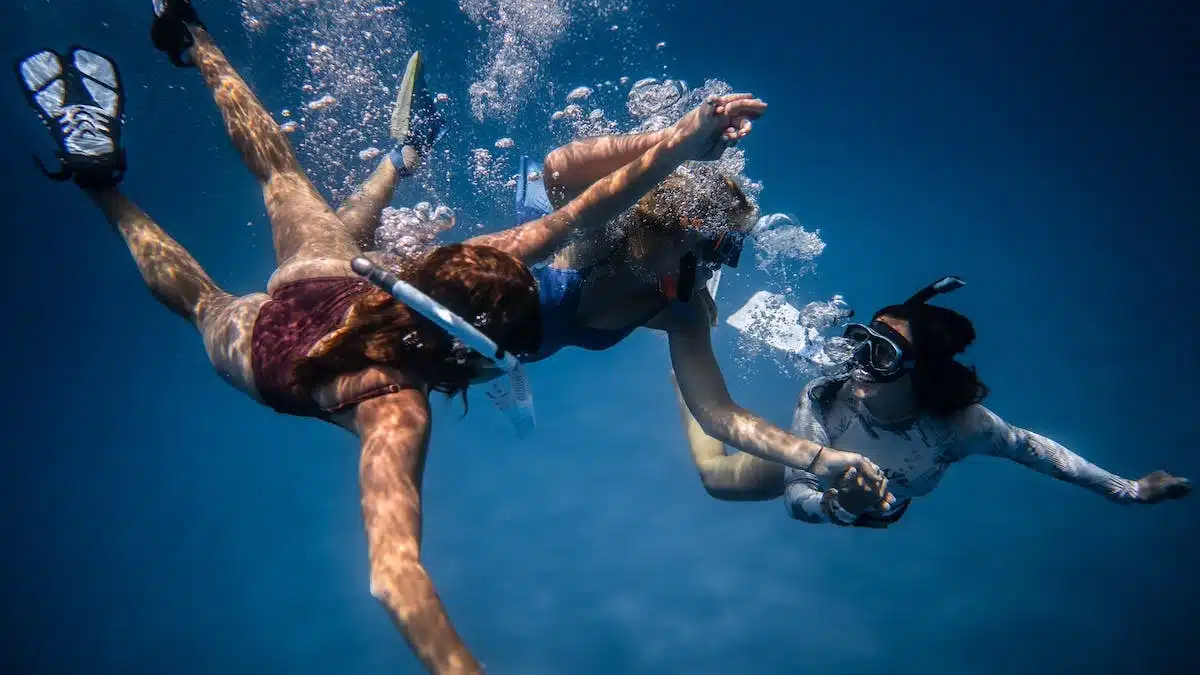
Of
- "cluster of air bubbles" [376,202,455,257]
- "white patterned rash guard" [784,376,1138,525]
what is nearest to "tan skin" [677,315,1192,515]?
"white patterned rash guard" [784,376,1138,525]

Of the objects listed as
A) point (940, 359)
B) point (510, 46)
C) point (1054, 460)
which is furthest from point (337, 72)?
point (1054, 460)

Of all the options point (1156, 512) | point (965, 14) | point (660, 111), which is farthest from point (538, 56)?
point (1156, 512)

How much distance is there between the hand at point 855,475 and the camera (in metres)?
3.59

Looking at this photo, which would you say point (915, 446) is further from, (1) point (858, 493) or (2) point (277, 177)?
(2) point (277, 177)

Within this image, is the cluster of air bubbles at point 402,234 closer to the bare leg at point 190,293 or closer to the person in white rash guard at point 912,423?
the bare leg at point 190,293

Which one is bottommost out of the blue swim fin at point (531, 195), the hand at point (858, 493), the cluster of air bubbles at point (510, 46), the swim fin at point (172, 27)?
the hand at point (858, 493)

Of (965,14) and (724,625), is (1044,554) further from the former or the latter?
(965,14)

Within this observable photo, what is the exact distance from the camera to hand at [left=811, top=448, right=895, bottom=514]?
11.8ft

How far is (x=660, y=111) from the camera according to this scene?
8914mm

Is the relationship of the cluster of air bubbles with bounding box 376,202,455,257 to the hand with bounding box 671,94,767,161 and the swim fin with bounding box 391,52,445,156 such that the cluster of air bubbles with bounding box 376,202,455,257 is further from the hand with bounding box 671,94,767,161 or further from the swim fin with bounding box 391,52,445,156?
the hand with bounding box 671,94,767,161

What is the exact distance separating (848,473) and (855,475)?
0.04 m

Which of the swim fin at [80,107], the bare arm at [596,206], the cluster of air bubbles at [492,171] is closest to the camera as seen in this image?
the bare arm at [596,206]

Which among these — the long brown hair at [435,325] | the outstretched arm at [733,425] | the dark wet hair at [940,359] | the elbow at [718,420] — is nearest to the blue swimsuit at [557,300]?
the outstretched arm at [733,425]

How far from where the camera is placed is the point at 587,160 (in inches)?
154
